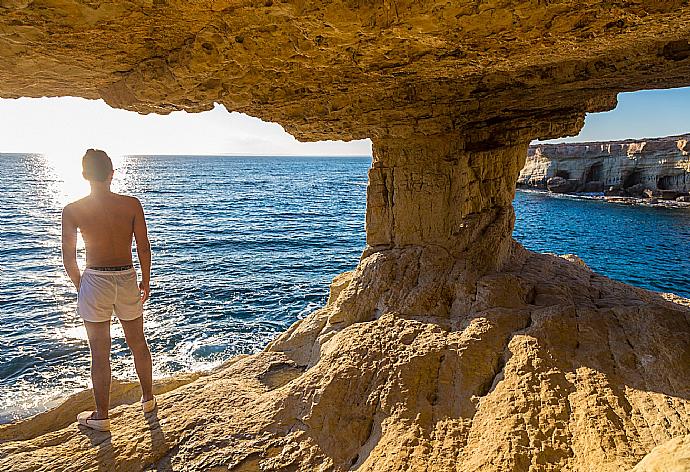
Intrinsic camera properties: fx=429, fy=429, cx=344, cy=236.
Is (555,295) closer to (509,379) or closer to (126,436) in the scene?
(509,379)

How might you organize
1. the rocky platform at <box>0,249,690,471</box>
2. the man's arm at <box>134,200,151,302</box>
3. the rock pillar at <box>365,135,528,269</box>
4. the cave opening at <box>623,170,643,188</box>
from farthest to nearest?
the cave opening at <box>623,170,643,188</box>, the rock pillar at <box>365,135,528,269</box>, the man's arm at <box>134,200,151,302</box>, the rocky platform at <box>0,249,690,471</box>

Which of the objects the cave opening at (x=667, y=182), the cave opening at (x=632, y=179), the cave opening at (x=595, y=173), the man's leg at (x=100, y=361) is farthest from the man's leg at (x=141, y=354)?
the cave opening at (x=595, y=173)

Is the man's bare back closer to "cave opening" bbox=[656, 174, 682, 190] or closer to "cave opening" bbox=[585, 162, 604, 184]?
"cave opening" bbox=[656, 174, 682, 190]

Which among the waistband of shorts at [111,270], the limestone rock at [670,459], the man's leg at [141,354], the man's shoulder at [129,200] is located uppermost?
the man's shoulder at [129,200]

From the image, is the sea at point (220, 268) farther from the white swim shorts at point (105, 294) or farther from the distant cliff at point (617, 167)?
the distant cliff at point (617, 167)

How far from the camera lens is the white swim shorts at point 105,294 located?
3.75 m

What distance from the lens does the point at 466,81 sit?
4.64 metres

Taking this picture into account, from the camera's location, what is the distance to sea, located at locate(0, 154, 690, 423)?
1121 centimetres

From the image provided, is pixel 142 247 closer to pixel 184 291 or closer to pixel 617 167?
pixel 184 291

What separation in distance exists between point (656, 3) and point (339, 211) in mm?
39714

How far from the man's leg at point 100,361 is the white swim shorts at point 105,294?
9cm

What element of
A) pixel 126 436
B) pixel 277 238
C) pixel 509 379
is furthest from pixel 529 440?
pixel 277 238

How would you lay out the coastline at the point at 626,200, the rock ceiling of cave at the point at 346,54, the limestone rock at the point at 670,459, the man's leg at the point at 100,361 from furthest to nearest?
the coastline at the point at 626,200 → the man's leg at the point at 100,361 → the rock ceiling of cave at the point at 346,54 → the limestone rock at the point at 670,459

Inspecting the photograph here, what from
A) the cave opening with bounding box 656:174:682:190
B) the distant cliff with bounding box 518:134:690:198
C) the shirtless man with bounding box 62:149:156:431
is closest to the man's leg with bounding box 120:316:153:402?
the shirtless man with bounding box 62:149:156:431
